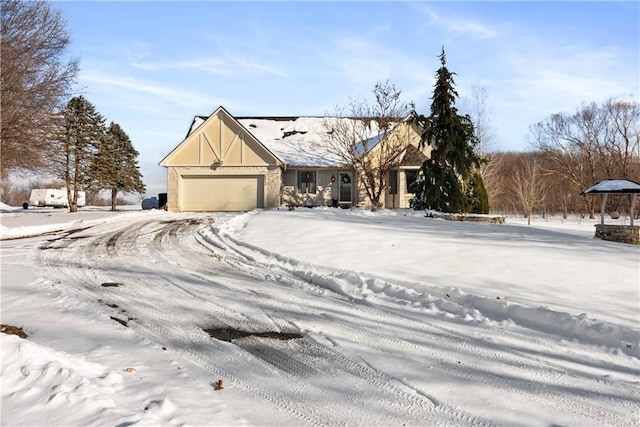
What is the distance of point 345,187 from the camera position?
86.1 feet

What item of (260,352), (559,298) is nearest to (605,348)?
(559,298)

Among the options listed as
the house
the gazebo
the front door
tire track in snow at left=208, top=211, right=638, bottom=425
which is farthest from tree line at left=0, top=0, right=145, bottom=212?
the gazebo

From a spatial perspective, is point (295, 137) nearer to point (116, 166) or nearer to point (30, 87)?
point (30, 87)

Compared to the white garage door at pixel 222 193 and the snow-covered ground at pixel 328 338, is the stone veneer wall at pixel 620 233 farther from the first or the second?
the white garage door at pixel 222 193

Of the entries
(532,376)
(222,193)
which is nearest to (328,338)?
(532,376)

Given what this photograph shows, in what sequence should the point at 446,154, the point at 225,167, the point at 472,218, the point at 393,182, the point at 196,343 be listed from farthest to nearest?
1. the point at 393,182
2. the point at 225,167
3. the point at 446,154
4. the point at 472,218
5. the point at 196,343

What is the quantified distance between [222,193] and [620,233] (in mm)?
19145

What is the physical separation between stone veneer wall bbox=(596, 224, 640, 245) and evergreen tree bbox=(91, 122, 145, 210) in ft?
112

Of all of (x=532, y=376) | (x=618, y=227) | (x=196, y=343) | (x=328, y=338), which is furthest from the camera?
(x=618, y=227)

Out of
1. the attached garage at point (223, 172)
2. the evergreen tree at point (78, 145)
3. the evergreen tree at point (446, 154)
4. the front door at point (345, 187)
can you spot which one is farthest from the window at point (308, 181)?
the evergreen tree at point (78, 145)

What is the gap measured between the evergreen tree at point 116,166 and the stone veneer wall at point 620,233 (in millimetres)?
33993

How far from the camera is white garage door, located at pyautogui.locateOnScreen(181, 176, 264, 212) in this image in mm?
23891

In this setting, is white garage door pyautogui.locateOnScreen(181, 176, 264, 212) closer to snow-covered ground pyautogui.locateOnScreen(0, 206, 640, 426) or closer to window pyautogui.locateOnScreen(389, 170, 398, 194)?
window pyautogui.locateOnScreen(389, 170, 398, 194)

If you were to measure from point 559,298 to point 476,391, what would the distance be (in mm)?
3356
